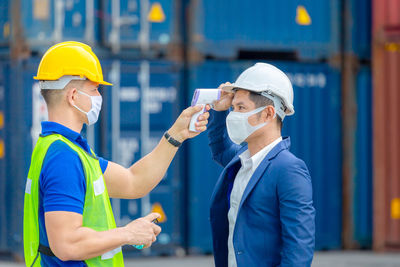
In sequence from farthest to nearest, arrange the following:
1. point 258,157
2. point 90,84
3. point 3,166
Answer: point 3,166 < point 258,157 < point 90,84

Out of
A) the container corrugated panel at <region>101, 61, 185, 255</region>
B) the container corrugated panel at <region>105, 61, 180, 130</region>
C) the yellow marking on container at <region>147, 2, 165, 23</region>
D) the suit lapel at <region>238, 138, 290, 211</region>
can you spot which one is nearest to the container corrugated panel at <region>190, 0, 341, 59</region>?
the yellow marking on container at <region>147, 2, 165, 23</region>

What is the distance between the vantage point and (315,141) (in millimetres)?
9688

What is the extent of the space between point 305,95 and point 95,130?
3035 millimetres

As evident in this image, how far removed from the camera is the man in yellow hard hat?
2.90 m

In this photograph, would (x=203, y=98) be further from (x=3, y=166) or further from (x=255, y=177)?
(x=3, y=166)

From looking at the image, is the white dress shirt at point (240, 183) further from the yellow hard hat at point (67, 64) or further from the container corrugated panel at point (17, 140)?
the container corrugated panel at point (17, 140)

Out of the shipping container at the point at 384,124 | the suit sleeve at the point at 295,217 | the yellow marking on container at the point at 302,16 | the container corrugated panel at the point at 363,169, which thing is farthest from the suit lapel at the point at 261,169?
the container corrugated panel at the point at 363,169

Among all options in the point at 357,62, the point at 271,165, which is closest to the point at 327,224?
the point at 357,62

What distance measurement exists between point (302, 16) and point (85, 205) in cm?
721

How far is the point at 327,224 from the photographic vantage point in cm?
977

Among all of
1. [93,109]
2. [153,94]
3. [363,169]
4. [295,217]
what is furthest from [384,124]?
[93,109]

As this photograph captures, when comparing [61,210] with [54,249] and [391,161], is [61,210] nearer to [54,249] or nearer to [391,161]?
[54,249]

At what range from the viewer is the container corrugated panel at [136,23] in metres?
8.91

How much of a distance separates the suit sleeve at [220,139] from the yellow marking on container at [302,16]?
6.06m
